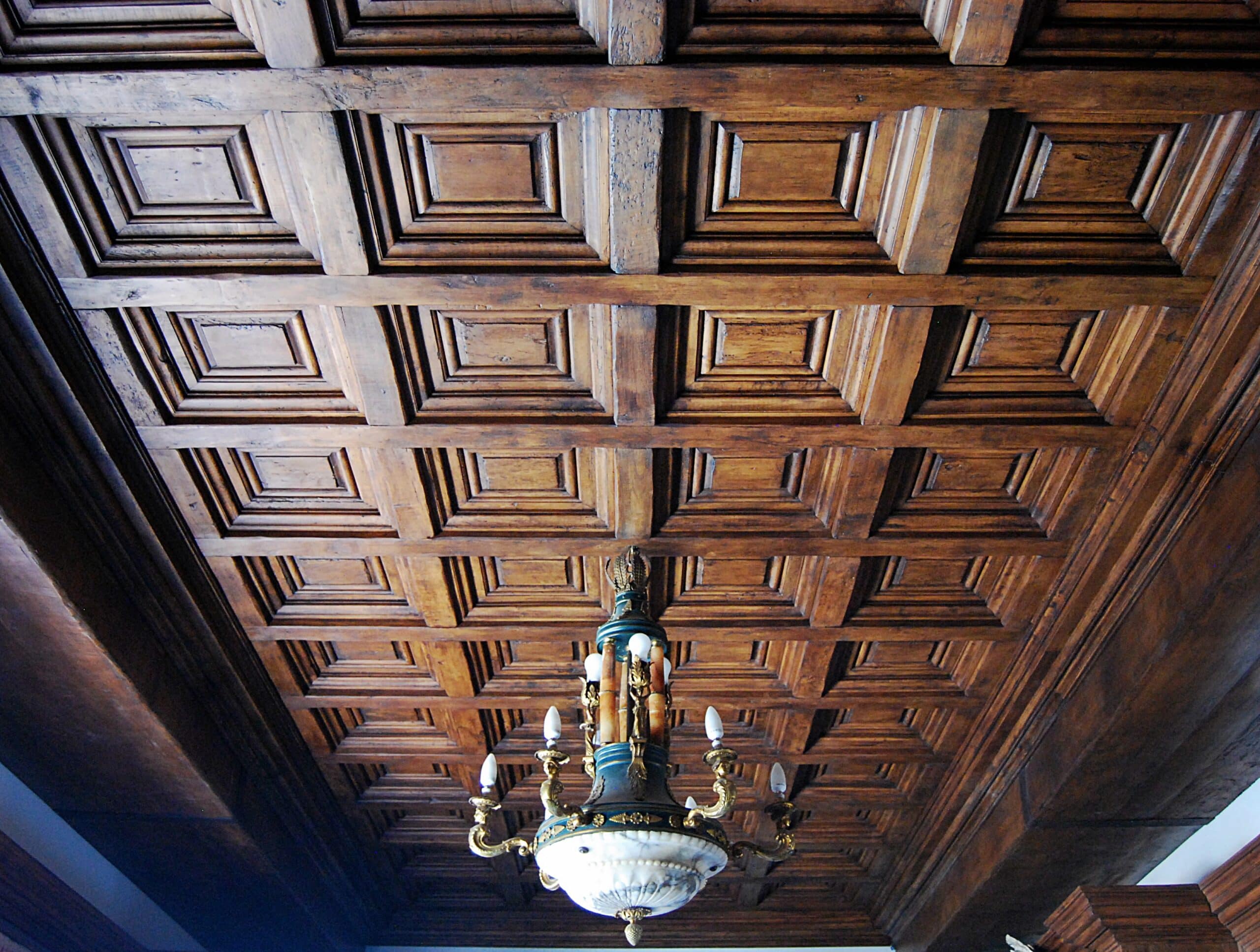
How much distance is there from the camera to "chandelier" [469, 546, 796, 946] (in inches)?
92.8

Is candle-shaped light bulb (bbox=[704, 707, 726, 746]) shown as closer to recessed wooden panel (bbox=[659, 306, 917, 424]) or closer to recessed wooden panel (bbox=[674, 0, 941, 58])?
recessed wooden panel (bbox=[659, 306, 917, 424])

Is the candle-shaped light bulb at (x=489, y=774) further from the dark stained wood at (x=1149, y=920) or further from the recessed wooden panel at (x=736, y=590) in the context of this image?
the dark stained wood at (x=1149, y=920)

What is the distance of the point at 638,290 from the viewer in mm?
2578

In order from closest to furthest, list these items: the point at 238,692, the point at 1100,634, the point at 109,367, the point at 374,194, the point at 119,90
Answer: the point at 119,90 → the point at 374,194 → the point at 109,367 → the point at 1100,634 → the point at 238,692

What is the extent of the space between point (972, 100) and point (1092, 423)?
4.21ft

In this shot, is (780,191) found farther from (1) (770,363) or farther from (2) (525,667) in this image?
(2) (525,667)

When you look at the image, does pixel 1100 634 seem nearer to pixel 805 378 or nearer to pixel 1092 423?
pixel 1092 423

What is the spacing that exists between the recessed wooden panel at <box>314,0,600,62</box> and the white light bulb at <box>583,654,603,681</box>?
1686mm

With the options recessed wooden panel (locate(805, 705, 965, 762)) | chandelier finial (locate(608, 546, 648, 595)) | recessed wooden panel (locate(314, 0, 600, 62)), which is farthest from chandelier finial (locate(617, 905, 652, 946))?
recessed wooden panel (locate(314, 0, 600, 62))

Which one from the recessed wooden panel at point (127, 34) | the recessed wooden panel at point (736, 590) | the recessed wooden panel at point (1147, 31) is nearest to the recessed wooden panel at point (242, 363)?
the recessed wooden panel at point (127, 34)

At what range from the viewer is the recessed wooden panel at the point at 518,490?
314 cm

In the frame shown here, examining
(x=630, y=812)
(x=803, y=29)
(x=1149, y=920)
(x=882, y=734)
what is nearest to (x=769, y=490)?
(x=630, y=812)

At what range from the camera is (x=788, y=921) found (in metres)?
6.08

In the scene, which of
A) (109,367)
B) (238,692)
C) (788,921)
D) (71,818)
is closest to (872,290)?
(109,367)
